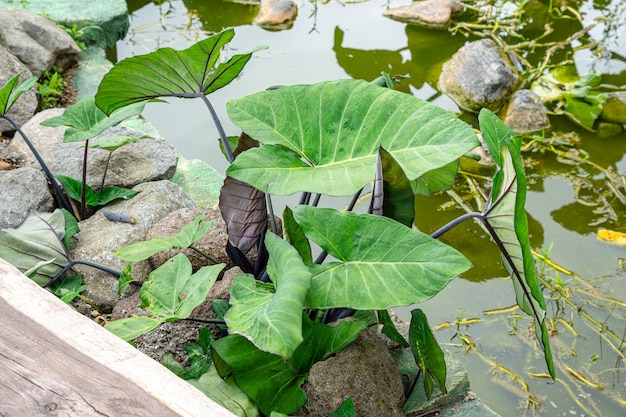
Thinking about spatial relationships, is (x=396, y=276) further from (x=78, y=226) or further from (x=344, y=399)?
(x=78, y=226)

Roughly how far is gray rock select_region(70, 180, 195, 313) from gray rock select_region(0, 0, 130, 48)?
5.43 ft

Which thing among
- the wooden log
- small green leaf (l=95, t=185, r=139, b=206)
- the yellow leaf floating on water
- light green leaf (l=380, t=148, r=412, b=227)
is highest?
light green leaf (l=380, t=148, r=412, b=227)

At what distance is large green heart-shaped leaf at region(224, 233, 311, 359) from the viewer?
1.06 metres

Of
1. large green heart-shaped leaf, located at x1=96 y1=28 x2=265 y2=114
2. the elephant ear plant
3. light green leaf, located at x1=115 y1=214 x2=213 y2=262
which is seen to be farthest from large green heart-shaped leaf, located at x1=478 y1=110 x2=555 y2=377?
light green leaf, located at x1=115 y1=214 x2=213 y2=262

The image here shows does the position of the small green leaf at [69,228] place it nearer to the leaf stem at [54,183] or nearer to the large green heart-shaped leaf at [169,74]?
the leaf stem at [54,183]

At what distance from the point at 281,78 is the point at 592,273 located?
1770 millimetres

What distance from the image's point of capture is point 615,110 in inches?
124

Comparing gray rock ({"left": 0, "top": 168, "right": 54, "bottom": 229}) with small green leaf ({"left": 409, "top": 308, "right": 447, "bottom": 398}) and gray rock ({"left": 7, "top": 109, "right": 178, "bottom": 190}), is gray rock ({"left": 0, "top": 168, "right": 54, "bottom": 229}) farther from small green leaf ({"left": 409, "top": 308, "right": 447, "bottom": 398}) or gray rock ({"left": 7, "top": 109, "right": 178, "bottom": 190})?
small green leaf ({"left": 409, "top": 308, "right": 447, "bottom": 398})

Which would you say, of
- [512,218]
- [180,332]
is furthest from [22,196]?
[512,218]

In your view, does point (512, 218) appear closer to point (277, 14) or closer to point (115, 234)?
point (115, 234)

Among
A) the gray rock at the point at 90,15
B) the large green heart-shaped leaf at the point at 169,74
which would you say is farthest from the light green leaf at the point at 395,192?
the gray rock at the point at 90,15

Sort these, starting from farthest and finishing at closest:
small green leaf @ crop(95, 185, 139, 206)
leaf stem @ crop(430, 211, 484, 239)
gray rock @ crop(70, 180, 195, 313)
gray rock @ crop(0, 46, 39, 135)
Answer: gray rock @ crop(0, 46, 39, 135) → small green leaf @ crop(95, 185, 139, 206) → gray rock @ crop(70, 180, 195, 313) → leaf stem @ crop(430, 211, 484, 239)

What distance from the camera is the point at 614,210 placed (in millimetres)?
2688

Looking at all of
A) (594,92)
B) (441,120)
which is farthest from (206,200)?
(594,92)
